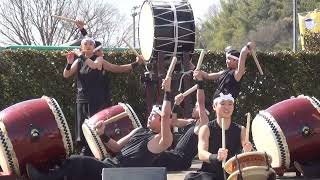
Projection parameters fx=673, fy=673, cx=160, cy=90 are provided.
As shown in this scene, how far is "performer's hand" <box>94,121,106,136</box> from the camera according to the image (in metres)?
6.66

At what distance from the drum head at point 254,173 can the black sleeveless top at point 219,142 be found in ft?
1.74

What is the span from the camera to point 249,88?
1089 centimetres

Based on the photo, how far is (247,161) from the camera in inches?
181

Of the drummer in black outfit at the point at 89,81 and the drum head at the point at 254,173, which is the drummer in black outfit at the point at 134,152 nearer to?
the drum head at the point at 254,173

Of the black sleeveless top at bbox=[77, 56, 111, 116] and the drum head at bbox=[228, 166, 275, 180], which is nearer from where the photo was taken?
the drum head at bbox=[228, 166, 275, 180]

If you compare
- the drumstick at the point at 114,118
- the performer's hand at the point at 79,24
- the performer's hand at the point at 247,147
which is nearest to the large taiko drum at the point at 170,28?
the performer's hand at the point at 79,24

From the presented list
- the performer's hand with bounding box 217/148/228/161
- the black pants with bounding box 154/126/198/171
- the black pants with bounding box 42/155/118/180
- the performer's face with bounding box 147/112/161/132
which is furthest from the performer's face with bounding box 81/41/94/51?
the performer's hand with bounding box 217/148/228/161

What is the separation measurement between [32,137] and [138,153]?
1.06 m

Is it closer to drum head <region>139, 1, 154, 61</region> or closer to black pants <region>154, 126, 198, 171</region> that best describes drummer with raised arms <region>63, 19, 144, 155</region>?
drum head <region>139, 1, 154, 61</region>

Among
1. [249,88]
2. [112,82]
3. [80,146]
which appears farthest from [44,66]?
[249,88]

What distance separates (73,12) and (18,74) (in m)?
23.8

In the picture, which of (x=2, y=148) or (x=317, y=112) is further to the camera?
(x=317, y=112)

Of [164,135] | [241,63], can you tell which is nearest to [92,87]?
[241,63]

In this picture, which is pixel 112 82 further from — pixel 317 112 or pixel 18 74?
pixel 317 112
